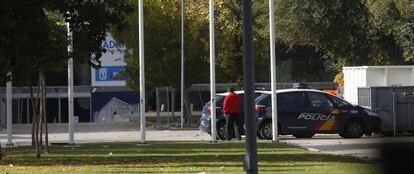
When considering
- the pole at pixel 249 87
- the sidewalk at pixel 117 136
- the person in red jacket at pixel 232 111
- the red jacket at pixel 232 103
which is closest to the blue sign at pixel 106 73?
the sidewalk at pixel 117 136

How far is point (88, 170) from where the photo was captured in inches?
578

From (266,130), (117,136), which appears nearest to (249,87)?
(266,130)

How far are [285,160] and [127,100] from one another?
40.5 metres

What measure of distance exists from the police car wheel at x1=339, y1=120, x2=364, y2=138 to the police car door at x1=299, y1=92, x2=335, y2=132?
539 millimetres

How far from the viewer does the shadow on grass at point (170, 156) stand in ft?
53.6

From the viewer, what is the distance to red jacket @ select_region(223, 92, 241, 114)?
23281 millimetres

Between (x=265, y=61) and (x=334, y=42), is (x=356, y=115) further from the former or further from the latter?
(x=265, y=61)

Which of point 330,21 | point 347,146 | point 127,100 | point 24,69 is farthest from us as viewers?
point 127,100

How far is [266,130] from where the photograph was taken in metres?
25.0

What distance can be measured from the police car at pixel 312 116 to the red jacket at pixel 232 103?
1.48 m

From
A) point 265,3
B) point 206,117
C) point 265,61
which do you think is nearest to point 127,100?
point 265,61

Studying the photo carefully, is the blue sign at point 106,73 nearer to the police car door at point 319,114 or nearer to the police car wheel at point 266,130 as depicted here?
the police car wheel at point 266,130

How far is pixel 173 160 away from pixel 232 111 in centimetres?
679

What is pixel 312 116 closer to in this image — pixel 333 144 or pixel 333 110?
pixel 333 110
